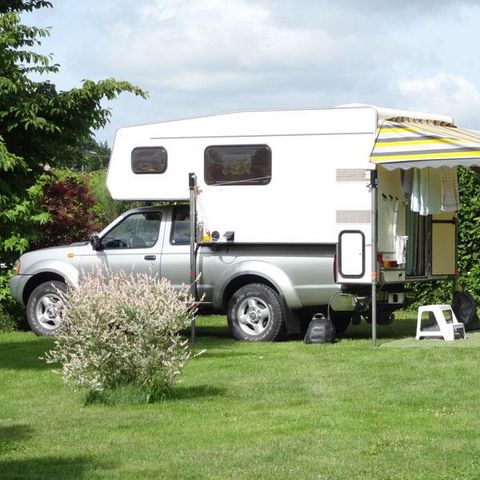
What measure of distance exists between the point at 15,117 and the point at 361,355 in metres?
4.70

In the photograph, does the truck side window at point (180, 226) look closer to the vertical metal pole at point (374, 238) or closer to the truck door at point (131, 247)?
the truck door at point (131, 247)

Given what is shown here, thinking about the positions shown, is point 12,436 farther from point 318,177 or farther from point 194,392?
point 318,177

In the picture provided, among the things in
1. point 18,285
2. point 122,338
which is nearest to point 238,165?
point 18,285

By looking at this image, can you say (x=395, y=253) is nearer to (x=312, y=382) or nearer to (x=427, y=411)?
(x=312, y=382)

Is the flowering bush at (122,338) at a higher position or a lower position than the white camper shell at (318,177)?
lower

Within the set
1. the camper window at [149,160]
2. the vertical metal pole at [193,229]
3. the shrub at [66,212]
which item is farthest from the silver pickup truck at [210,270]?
the shrub at [66,212]

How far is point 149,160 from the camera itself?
15883mm

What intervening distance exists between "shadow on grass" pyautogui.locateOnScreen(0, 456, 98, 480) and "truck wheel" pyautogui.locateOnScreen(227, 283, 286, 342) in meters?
7.47

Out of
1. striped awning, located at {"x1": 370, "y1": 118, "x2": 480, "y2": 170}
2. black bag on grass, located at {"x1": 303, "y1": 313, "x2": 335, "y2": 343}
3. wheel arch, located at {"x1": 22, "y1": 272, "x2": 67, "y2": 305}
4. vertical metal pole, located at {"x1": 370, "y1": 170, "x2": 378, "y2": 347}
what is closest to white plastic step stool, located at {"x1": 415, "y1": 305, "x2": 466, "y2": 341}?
vertical metal pole, located at {"x1": 370, "y1": 170, "x2": 378, "y2": 347}

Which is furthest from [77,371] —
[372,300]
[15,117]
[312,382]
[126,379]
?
[372,300]

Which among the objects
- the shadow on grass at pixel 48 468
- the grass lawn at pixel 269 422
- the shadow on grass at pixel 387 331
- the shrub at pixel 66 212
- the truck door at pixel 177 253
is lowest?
the shadow on grass at pixel 48 468

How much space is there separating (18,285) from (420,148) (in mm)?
6271

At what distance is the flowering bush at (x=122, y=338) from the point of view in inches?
394

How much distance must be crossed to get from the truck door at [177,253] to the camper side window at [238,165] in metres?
0.83
